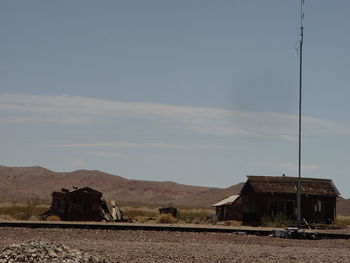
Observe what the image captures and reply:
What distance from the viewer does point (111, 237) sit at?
27.6m

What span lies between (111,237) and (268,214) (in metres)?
21.0

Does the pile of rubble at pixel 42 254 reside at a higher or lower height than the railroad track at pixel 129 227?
lower

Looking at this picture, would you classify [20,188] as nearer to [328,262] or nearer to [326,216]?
[326,216]

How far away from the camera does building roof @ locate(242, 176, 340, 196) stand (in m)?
46.1

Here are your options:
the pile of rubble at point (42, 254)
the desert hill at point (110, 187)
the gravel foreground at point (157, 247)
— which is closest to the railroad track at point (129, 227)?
the gravel foreground at point (157, 247)

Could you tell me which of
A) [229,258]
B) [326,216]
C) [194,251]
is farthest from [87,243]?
[326,216]

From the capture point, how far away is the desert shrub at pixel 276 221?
136 feet

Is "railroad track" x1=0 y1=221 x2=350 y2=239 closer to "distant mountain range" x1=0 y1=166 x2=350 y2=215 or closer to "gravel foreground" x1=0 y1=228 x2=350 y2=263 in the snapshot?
"gravel foreground" x1=0 y1=228 x2=350 y2=263

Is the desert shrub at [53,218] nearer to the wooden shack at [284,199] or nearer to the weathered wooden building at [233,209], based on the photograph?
the wooden shack at [284,199]

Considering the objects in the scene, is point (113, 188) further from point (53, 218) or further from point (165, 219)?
point (53, 218)

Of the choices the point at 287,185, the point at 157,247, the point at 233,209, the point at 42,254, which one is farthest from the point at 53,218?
the point at 42,254

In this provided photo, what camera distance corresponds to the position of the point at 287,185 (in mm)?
46719

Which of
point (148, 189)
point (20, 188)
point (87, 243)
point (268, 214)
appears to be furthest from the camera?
point (148, 189)

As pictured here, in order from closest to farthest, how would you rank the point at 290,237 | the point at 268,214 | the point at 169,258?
the point at 169,258, the point at 290,237, the point at 268,214
